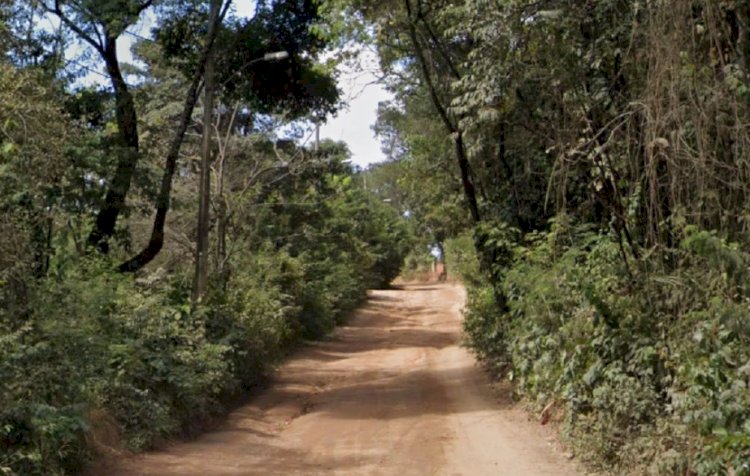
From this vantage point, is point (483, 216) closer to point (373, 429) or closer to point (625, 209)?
point (373, 429)

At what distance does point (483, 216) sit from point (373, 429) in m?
7.73

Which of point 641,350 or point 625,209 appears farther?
point 625,209

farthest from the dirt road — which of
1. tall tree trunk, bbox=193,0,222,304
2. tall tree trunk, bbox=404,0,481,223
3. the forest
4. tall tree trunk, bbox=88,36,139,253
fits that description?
tall tree trunk, bbox=88,36,139,253

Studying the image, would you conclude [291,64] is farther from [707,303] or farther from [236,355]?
[707,303]

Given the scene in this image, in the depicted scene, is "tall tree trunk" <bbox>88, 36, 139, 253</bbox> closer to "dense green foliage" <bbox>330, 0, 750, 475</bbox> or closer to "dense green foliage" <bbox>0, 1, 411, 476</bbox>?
"dense green foliage" <bbox>0, 1, 411, 476</bbox>

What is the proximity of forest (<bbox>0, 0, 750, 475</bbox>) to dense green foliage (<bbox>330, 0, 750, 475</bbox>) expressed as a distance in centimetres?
4

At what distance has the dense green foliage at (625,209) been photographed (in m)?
9.30

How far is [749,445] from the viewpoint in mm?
7617

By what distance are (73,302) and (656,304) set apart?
7.15 meters

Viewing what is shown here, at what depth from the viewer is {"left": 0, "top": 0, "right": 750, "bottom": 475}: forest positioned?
9.95 metres

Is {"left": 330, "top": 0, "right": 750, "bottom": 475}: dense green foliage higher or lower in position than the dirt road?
higher

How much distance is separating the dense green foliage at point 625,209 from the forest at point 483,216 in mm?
38

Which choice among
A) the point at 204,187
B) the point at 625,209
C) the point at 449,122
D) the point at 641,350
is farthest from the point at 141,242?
the point at 641,350

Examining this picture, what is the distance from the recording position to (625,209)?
12883 millimetres
